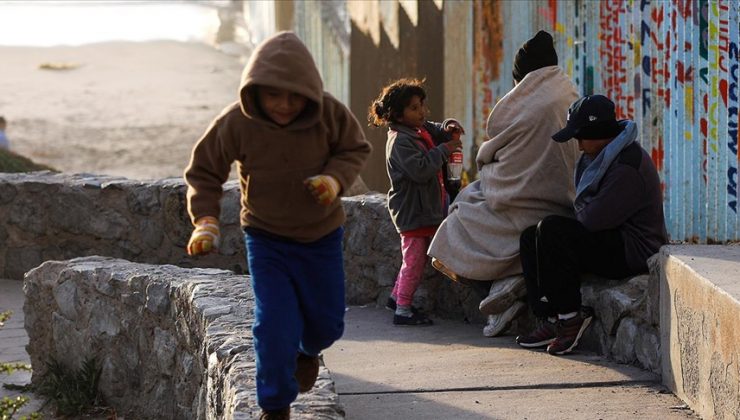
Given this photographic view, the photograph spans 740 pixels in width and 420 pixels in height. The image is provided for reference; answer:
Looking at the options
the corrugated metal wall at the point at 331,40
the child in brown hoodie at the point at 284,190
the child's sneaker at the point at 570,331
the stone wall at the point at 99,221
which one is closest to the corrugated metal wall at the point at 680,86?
the child's sneaker at the point at 570,331

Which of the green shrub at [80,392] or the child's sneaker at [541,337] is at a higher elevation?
the child's sneaker at [541,337]

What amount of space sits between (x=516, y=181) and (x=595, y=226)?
729 millimetres

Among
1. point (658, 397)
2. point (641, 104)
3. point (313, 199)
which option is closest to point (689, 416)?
point (658, 397)

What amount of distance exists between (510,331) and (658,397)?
153 cm

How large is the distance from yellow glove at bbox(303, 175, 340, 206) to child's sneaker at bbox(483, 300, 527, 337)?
2.42 metres

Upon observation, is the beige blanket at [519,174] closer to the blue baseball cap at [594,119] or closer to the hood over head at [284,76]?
the blue baseball cap at [594,119]

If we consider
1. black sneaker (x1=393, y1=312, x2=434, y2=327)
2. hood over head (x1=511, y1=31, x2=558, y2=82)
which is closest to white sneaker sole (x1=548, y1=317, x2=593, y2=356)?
hood over head (x1=511, y1=31, x2=558, y2=82)

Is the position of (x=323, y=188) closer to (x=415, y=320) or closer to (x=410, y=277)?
(x=410, y=277)

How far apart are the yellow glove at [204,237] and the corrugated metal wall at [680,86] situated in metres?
3.43

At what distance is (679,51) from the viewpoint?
732cm

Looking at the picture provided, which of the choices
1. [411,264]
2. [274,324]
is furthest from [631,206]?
[274,324]

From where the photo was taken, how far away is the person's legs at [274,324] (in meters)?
4.19

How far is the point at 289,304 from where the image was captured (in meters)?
4.33

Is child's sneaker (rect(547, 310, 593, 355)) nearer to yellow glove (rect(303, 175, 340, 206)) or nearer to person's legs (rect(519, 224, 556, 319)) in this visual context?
person's legs (rect(519, 224, 556, 319))
